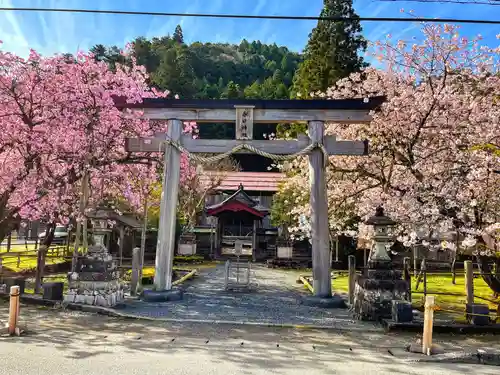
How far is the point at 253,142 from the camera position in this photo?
511 inches

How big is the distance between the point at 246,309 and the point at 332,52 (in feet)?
84.5

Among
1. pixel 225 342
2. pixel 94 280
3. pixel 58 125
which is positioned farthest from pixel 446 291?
pixel 58 125

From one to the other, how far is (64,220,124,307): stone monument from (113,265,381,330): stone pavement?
64 cm

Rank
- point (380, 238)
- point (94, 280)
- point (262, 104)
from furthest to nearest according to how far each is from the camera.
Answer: point (262, 104) → point (94, 280) → point (380, 238)

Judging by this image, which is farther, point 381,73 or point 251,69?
point 251,69

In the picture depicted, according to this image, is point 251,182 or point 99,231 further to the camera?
point 251,182

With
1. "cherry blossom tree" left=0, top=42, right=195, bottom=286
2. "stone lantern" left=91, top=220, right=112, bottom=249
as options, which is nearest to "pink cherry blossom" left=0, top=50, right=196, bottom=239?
"cherry blossom tree" left=0, top=42, right=195, bottom=286

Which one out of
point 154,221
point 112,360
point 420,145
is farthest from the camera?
point 154,221

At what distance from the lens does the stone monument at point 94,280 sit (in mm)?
11109

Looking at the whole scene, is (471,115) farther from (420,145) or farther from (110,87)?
(110,87)

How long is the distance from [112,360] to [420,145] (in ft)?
35.7

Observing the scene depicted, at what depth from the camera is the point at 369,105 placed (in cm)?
1238

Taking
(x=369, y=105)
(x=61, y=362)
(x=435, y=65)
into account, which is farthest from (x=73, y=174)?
(x=435, y=65)

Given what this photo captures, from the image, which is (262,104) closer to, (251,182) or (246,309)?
(246,309)
